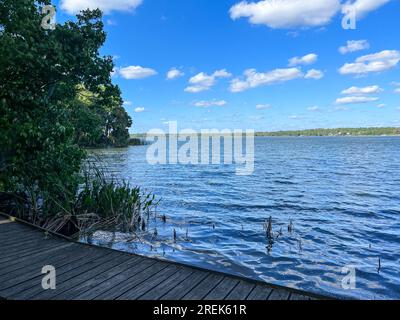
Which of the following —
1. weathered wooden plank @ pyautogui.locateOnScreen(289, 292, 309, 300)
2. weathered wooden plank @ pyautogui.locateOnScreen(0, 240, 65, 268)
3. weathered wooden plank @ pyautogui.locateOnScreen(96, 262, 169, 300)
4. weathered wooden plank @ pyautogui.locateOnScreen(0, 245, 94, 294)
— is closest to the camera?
weathered wooden plank @ pyautogui.locateOnScreen(289, 292, 309, 300)

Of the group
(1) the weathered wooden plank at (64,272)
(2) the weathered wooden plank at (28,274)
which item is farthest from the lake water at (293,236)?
(2) the weathered wooden plank at (28,274)

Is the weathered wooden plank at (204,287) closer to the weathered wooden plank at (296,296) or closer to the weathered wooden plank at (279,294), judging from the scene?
the weathered wooden plank at (279,294)

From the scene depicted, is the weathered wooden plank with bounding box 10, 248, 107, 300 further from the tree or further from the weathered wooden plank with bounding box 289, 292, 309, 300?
the weathered wooden plank with bounding box 289, 292, 309, 300

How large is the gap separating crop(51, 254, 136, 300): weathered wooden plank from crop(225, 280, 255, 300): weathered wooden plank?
7.59 feet

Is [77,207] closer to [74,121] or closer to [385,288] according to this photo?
[74,121]

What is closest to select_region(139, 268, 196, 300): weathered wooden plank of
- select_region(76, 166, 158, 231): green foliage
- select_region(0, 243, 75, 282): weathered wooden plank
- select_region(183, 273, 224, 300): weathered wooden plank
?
select_region(183, 273, 224, 300): weathered wooden plank

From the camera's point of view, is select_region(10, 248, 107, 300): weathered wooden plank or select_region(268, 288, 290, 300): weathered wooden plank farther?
select_region(10, 248, 107, 300): weathered wooden plank

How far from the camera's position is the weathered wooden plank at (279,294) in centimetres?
494

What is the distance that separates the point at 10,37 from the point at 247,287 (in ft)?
27.4

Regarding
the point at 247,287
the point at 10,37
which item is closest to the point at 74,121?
the point at 10,37

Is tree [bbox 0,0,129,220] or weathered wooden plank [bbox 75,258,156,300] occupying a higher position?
tree [bbox 0,0,129,220]

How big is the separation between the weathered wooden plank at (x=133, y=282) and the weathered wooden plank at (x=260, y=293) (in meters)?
1.97

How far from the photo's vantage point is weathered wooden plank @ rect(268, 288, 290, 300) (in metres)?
4.94

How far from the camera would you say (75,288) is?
5.27m
